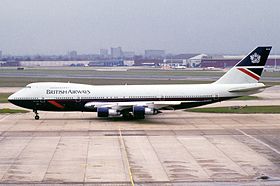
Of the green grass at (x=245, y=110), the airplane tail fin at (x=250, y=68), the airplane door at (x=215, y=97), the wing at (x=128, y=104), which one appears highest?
the airplane tail fin at (x=250, y=68)

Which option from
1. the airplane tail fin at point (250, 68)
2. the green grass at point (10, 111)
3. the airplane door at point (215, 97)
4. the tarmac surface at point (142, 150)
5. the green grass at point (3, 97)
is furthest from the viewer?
the green grass at point (3, 97)

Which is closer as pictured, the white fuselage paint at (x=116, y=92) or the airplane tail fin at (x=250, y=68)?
the white fuselage paint at (x=116, y=92)

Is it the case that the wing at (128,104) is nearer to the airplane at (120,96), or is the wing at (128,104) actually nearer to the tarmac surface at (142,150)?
the airplane at (120,96)

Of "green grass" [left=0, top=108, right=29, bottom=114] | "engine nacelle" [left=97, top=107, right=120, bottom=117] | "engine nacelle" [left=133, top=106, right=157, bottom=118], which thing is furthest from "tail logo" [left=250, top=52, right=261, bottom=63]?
"green grass" [left=0, top=108, right=29, bottom=114]

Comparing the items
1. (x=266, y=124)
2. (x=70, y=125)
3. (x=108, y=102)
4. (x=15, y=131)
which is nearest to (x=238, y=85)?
(x=266, y=124)

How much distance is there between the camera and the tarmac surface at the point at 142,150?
86.2 ft

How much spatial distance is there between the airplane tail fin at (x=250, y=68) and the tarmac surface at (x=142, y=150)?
3.56 meters

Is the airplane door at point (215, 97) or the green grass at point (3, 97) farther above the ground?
the airplane door at point (215, 97)

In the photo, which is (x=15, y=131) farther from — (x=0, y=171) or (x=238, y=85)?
(x=238, y=85)

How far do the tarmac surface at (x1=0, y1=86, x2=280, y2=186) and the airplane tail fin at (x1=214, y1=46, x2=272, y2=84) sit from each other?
11.7 feet

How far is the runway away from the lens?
2633cm

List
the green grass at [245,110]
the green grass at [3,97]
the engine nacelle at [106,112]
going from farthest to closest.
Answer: the green grass at [3,97]
the green grass at [245,110]
the engine nacelle at [106,112]

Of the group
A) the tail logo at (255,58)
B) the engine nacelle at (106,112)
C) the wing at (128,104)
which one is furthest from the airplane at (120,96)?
the tail logo at (255,58)

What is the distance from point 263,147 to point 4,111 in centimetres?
3257
